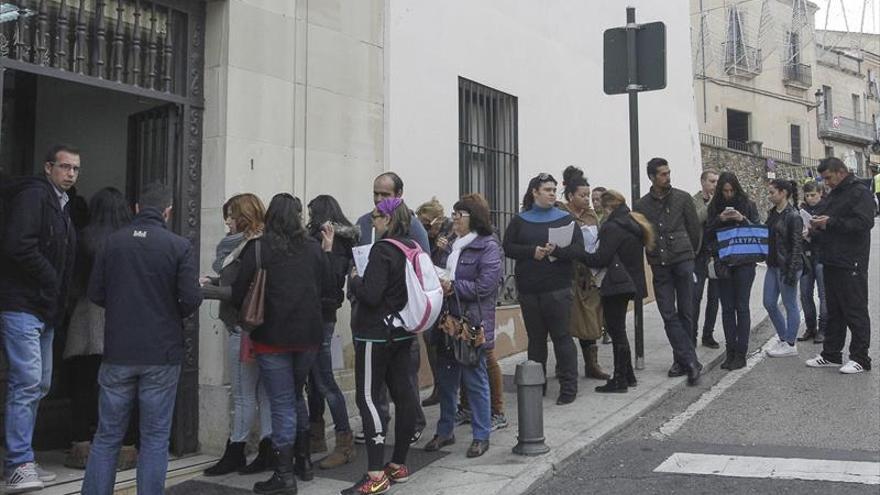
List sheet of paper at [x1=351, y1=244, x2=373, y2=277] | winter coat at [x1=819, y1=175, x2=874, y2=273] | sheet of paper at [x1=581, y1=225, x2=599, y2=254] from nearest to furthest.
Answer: sheet of paper at [x1=351, y1=244, x2=373, y2=277], winter coat at [x1=819, y1=175, x2=874, y2=273], sheet of paper at [x1=581, y1=225, x2=599, y2=254]

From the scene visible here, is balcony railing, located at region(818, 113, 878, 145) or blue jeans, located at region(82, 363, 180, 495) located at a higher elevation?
balcony railing, located at region(818, 113, 878, 145)

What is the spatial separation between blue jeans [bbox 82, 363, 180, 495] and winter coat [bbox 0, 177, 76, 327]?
788 millimetres

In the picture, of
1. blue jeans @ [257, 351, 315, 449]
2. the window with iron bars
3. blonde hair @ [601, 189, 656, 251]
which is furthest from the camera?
the window with iron bars

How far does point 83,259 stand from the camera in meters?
5.15

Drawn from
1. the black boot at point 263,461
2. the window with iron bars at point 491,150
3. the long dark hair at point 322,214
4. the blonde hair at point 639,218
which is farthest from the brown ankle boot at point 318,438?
the window with iron bars at point 491,150

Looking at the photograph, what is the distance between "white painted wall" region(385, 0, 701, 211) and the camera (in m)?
7.56

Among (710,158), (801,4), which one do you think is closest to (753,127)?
(710,158)

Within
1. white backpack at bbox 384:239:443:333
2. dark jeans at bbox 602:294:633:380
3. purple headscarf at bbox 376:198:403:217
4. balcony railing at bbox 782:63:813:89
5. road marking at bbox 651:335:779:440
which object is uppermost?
balcony railing at bbox 782:63:813:89

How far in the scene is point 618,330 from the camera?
658cm

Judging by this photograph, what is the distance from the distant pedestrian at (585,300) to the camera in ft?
22.7

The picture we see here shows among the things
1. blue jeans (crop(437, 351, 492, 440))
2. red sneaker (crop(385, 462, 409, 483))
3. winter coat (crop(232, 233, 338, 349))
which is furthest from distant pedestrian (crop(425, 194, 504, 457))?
winter coat (crop(232, 233, 338, 349))

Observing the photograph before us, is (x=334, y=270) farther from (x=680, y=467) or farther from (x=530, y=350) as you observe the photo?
(x=680, y=467)

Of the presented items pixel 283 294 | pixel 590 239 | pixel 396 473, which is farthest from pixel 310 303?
pixel 590 239

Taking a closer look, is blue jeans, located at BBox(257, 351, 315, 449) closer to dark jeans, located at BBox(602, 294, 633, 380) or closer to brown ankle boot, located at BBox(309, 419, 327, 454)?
brown ankle boot, located at BBox(309, 419, 327, 454)
